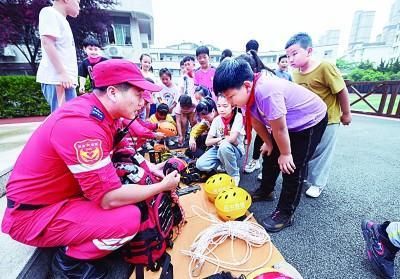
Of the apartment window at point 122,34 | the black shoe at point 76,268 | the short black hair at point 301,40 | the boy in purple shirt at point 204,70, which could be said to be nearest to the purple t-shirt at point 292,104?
the short black hair at point 301,40

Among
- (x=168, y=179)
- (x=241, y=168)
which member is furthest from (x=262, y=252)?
(x=241, y=168)

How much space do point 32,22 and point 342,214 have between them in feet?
34.1

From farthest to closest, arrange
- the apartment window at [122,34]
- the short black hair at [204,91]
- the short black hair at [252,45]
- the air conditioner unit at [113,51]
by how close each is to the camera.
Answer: the apartment window at [122,34], the air conditioner unit at [113,51], the short black hair at [204,91], the short black hair at [252,45]

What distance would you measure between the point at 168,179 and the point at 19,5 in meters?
9.65

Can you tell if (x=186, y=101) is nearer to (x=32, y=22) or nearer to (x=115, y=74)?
(x=115, y=74)

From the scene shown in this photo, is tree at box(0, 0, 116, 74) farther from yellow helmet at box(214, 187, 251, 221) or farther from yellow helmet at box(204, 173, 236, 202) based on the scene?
yellow helmet at box(214, 187, 251, 221)

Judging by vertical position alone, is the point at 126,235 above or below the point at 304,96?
below

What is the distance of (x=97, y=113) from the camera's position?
111 cm

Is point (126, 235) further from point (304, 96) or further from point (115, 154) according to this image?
point (304, 96)

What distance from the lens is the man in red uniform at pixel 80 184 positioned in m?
1.02

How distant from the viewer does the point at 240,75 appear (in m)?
1.34

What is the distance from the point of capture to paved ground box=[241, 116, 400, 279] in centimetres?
137

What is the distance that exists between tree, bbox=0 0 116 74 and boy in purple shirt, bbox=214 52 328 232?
361 inches

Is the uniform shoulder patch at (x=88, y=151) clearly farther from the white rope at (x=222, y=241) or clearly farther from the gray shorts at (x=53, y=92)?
the gray shorts at (x=53, y=92)
